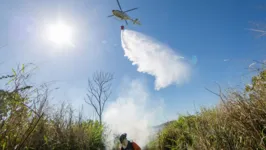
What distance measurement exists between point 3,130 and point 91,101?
88.8 feet

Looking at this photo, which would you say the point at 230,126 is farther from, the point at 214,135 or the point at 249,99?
the point at 249,99

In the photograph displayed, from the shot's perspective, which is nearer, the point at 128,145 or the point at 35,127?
the point at 35,127

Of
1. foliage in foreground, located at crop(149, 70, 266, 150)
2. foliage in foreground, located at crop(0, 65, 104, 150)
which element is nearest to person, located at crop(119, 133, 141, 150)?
foliage in foreground, located at crop(0, 65, 104, 150)

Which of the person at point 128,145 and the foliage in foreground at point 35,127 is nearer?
the foliage in foreground at point 35,127

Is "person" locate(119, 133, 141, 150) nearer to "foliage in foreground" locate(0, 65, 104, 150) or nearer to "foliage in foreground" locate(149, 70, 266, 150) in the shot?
"foliage in foreground" locate(0, 65, 104, 150)

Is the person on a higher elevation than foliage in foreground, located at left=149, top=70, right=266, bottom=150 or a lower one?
higher

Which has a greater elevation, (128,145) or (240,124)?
(128,145)

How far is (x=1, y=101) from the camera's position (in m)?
2.24

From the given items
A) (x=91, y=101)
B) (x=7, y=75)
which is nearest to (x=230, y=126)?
(x=7, y=75)

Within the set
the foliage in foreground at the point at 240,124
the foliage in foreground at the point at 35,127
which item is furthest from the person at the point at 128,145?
the foliage in foreground at the point at 240,124

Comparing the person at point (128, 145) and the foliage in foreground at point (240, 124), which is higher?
the person at point (128, 145)

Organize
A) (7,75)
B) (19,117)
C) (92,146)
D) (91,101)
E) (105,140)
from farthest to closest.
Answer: (91,101)
(105,140)
(92,146)
(7,75)
(19,117)

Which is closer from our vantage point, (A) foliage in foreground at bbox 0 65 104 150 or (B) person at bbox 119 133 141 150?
(A) foliage in foreground at bbox 0 65 104 150

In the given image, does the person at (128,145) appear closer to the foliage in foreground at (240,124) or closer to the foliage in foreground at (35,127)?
the foliage in foreground at (35,127)
